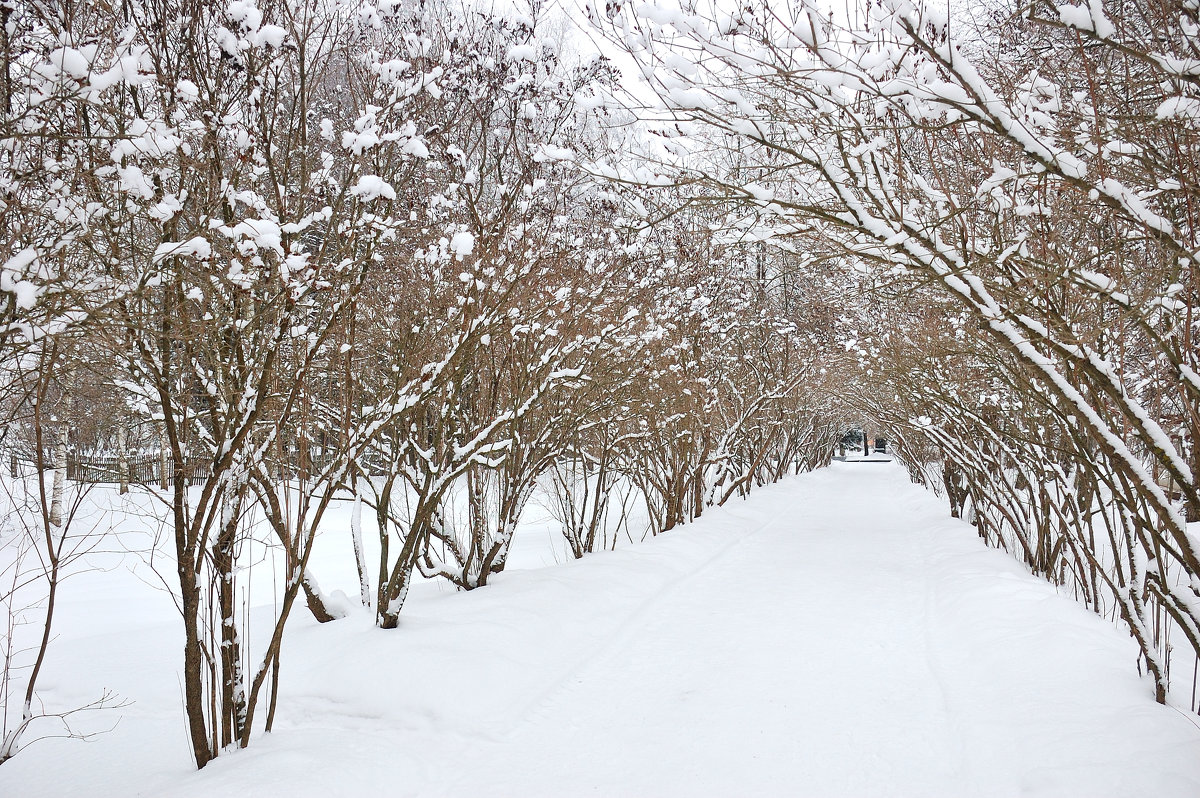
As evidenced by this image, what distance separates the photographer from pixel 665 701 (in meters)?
4.77

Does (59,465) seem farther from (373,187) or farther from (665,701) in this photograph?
(665,701)

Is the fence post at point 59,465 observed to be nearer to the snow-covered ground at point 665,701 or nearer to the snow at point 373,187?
the snow-covered ground at point 665,701

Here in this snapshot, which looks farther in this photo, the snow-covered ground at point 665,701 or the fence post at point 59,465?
the fence post at point 59,465

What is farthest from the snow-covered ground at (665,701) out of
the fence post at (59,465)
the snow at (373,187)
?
the snow at (373,187)

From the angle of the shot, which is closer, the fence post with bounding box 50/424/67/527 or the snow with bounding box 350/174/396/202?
the snow with bounding box 350/174/396/202

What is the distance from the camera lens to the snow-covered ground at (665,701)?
365 centimetres

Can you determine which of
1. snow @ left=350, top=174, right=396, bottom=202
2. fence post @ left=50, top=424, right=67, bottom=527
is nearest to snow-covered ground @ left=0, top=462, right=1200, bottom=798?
fence post @ left=50, top=424, right=67, bottom=527

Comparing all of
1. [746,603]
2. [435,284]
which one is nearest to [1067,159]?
[435,284]

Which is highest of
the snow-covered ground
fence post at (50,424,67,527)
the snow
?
the snow

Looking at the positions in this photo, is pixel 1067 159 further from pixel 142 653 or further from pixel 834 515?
pixel 834 515

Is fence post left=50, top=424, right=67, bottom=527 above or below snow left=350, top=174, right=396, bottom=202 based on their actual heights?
below

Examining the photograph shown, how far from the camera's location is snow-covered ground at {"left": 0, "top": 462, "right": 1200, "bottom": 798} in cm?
365

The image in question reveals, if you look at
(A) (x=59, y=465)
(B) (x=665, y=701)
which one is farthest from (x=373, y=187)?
(B) (x=665, y=701)

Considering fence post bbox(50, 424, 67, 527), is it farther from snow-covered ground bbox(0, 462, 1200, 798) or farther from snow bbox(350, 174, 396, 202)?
A: snow bbox(350, 174, 396, 202)
